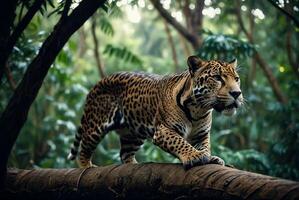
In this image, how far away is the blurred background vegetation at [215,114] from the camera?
33.9 feet

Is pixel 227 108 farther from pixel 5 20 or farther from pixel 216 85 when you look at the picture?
pixel 5 20

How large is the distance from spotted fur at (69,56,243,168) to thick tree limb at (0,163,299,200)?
28 centimetres

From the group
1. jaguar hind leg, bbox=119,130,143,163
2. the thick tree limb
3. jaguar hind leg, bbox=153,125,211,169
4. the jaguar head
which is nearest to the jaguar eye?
the jaguar head

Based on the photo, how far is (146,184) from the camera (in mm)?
5973

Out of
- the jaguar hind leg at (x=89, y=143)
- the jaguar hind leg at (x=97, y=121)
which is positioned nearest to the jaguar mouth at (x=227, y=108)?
the jaguar hind leg at (x=97, y=121)

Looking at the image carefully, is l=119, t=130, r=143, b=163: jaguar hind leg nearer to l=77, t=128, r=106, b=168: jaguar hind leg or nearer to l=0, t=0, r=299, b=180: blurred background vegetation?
l=77, t=128, r=106, b=168: jaguar hind leg

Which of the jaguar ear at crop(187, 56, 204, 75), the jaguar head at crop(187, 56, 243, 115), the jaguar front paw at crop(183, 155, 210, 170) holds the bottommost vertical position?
the jaguar front paw at crop(183, 155, 210, 170)

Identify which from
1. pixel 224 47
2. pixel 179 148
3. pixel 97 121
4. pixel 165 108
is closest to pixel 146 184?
pixel 179 148

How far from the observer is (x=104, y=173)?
6.57 metres

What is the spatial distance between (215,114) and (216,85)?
7506 mm

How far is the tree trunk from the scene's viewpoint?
19.9ft

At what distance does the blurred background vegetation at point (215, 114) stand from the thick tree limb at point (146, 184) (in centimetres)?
199

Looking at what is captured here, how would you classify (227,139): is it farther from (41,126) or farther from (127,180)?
(127,180)

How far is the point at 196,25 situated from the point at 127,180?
8.62m
